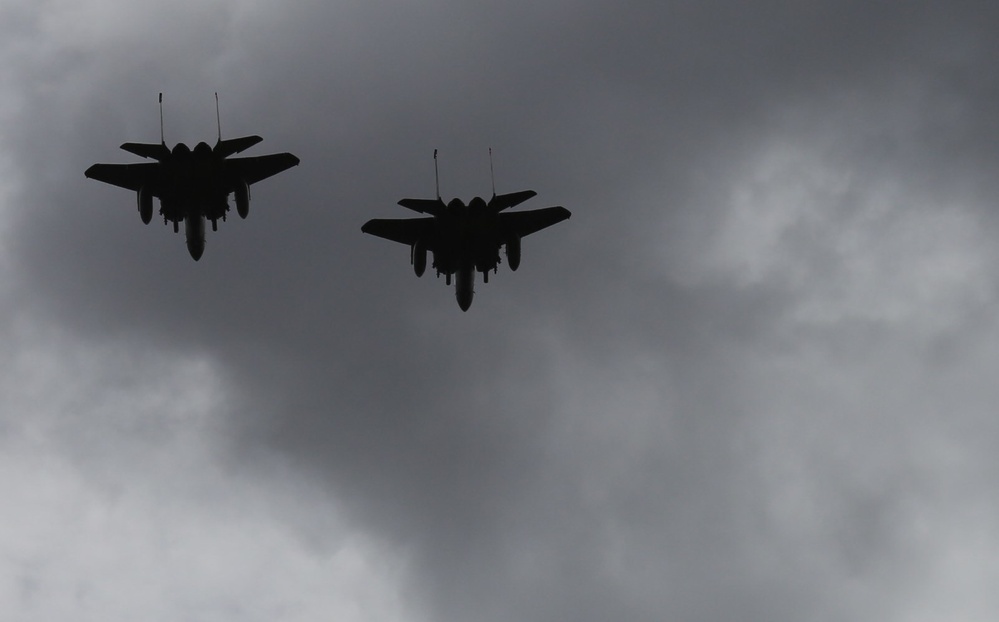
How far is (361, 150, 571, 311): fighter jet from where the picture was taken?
203 feet

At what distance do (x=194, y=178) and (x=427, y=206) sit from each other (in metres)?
12.7

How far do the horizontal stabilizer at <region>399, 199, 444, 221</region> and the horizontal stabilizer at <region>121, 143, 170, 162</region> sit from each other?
1297 cm

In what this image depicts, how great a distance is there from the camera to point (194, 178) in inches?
2483

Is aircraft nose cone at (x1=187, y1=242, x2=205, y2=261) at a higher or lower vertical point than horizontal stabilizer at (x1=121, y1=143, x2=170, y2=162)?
lower

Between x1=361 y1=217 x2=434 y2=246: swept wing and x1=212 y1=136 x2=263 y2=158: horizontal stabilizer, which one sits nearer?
x1=212 y1=136 x2=263 y2=158: horizontal stabilizer

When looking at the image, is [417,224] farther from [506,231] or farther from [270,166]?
[270,166]

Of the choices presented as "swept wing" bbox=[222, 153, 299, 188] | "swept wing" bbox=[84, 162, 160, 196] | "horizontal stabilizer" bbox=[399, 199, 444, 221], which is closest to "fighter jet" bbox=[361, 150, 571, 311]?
"horizontal stabilizer" bbox=[399, 199, 444, 221]

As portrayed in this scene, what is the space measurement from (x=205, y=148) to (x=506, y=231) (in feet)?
54.5

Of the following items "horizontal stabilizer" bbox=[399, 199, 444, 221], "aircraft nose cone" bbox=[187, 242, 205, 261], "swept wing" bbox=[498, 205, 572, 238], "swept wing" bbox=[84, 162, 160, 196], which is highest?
"swept wing" bbox=[84, 162, 160, 196]

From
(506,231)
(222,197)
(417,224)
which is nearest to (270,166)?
(222,197)

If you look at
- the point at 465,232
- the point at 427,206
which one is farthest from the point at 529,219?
the point at 427,206

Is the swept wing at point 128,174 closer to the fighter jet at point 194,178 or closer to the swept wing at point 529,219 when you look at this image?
the fighter jet at point 194,178

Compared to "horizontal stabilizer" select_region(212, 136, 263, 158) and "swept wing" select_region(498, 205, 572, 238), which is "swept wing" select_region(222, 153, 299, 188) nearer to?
"horizontal stabilizer" select_region(212, 136, 263, 158)

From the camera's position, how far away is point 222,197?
65.5 meters
